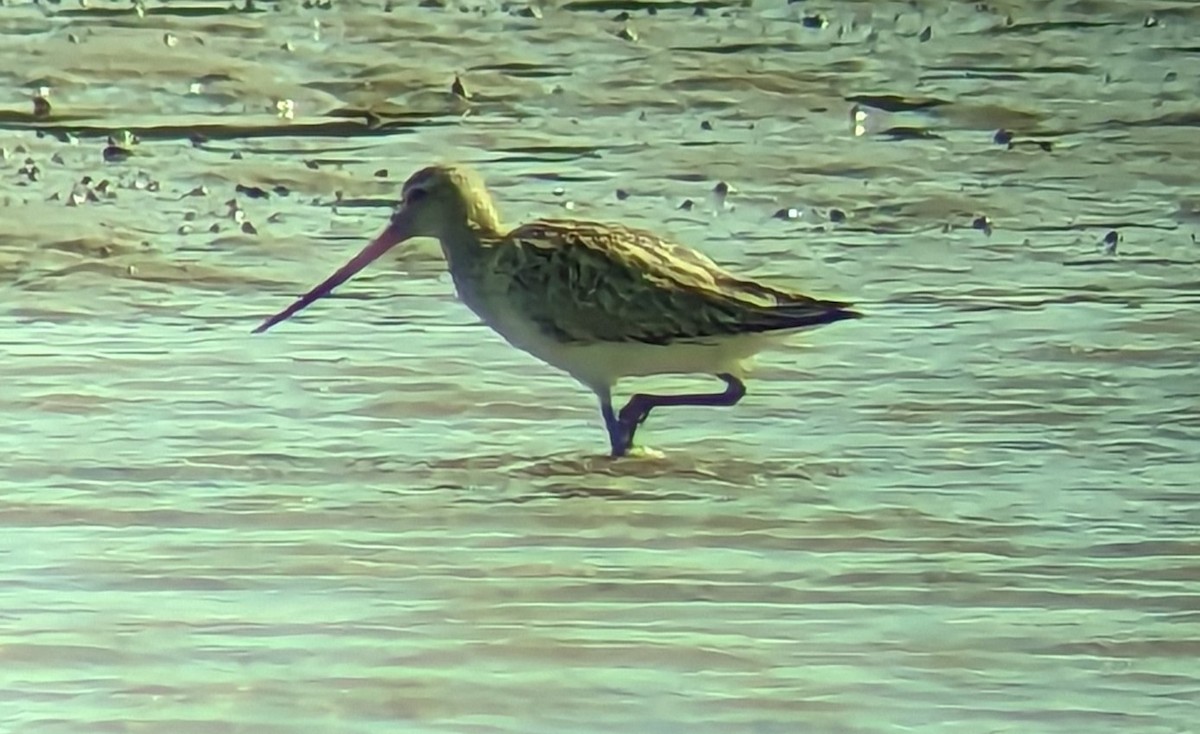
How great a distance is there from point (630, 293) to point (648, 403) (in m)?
0.28

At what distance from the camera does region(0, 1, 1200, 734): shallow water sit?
5289mm

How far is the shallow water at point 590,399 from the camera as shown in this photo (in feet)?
17.4

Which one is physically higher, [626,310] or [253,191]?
[626,310]

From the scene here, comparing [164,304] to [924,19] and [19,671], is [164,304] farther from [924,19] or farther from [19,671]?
[924,19]

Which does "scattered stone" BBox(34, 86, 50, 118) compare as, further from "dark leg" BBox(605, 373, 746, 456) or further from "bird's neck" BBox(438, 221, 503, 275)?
"dark leg" BBox(605, 373, 746, 456)

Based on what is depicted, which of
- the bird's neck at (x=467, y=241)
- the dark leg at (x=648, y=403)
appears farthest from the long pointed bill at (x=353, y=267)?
the dark leg at (x=648, y=403)

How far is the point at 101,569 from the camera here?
5.85 m

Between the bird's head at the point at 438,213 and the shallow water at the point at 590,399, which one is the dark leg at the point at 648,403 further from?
the bird's head at the point at 438,213

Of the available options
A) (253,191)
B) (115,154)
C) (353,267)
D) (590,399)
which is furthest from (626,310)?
(115,154)

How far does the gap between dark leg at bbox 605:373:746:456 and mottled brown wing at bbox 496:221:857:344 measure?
0.15 meters

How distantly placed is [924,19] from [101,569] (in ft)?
24.7

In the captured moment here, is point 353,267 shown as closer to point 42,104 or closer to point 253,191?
point 253,191

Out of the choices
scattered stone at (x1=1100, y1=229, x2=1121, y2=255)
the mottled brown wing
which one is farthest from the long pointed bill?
scattered stone at (x1=1100, y1=229, x2=1121, y2=255)

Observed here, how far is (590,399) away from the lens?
300 inches
